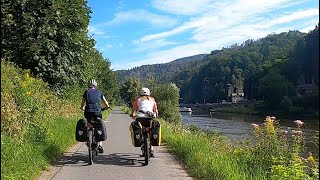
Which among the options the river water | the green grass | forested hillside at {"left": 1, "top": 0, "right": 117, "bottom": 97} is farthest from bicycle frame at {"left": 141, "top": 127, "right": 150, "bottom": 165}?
forested hillside at {"left": 1, "top": 0, "right": 117, "bottom": 97}

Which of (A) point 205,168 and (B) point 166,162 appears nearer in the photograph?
(A) point 205,168

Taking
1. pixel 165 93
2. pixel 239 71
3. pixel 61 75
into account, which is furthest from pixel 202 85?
pixel 61 75

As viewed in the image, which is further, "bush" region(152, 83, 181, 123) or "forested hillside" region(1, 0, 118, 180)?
"bush" region(152, 83, 181, 123)

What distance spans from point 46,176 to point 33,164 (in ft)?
1.23

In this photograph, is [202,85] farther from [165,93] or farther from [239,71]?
[165,93]

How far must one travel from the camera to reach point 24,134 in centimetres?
848

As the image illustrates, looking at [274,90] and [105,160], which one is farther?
[274,90]

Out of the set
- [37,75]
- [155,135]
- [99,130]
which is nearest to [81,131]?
[99,130]

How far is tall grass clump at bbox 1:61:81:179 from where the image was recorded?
21.4 feet

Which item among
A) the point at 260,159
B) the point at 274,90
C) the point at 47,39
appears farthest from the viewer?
the point at 274,90

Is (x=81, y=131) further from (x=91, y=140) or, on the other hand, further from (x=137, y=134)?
(x=137, y=134)

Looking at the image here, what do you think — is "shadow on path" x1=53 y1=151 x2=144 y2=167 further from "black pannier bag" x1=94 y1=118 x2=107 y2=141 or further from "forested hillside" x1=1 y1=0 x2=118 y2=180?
"black pannier bag" x1=94 y1=118 x2=107 y2=141

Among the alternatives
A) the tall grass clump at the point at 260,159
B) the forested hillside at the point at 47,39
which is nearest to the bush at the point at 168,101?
the forested hillside at the point at 47,39

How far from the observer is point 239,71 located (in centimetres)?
16150
